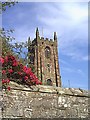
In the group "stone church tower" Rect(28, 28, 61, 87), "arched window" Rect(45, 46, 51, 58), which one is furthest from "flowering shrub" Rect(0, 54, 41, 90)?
"arched window" Rect(45, 46, 51, 58)

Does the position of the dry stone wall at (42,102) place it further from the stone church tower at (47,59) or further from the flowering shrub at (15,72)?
the stone church tower at (47,59)

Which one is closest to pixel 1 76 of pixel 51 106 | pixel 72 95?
pixel 51 106

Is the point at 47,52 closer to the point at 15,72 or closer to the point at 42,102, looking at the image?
the point at 15,72

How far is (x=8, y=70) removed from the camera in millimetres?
5660

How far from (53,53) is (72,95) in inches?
2639

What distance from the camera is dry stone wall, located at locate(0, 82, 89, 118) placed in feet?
16.4

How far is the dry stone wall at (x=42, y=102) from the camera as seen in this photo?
499 cm

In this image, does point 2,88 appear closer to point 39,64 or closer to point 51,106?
point 51,106

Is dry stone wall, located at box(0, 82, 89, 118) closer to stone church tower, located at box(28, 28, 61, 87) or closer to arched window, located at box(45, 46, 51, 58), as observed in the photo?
stone church tower, located at box(28, 28, 61, 87)

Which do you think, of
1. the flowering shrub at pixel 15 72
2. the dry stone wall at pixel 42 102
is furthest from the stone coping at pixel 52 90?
the flowering shrub at pixel 15 72

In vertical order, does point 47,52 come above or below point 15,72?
above

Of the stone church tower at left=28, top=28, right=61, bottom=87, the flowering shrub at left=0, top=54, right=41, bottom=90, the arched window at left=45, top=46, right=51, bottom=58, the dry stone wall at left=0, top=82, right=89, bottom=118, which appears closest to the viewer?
the dry stone wall at left=0, top=82, right=89, bottom=118

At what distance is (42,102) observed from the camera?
532 centimetres

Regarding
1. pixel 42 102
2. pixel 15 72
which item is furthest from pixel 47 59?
pixel 42 102
